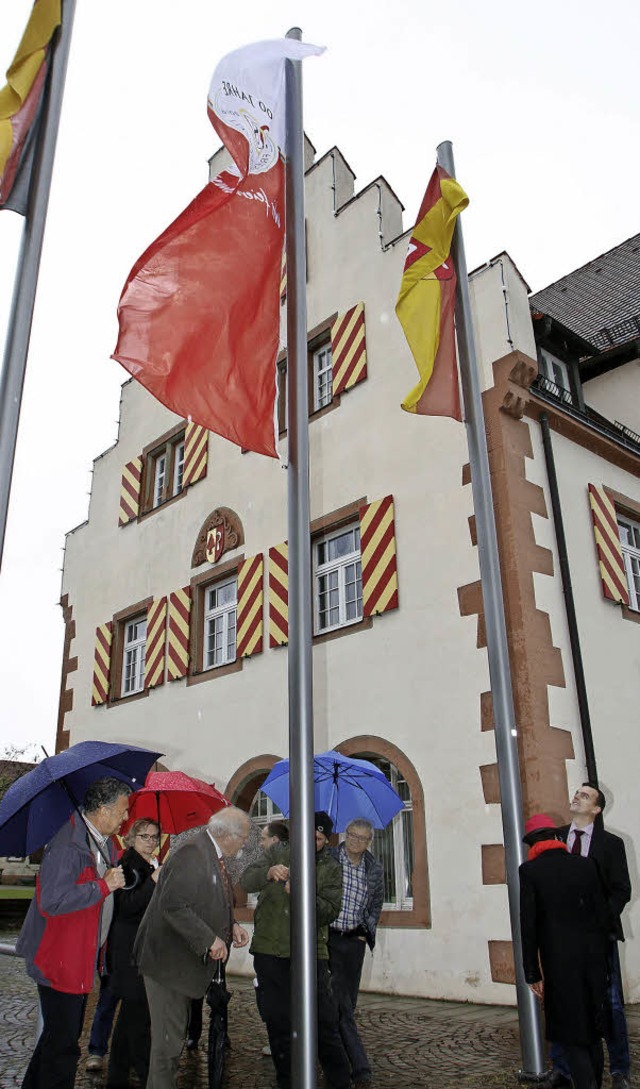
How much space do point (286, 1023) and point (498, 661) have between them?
2.49 meters

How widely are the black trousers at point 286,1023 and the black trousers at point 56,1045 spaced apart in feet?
3.88

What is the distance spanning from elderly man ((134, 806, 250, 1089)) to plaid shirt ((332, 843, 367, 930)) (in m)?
1.59

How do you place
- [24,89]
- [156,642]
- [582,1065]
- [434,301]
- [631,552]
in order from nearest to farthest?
1. [582,1065]
2. [24,89]
3. [434,301]
4. [631,552]
5. [156,642]

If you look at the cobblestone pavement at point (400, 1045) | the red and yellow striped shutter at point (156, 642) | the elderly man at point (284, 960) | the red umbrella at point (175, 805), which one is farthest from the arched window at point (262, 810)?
the elderly man at point (284, 960)

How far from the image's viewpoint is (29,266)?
508cm

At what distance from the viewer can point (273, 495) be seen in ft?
39.3

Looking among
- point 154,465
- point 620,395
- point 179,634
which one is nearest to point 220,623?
point 179,634

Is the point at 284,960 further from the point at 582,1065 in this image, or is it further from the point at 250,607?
the point at 250,607

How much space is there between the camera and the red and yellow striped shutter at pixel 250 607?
37.4 ft

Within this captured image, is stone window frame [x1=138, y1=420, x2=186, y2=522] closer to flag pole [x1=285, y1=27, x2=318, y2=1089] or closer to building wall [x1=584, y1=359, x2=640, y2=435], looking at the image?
building wall [x1=584, y1=359, x2=640, y2=435]

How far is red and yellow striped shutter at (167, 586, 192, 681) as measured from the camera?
499 inches

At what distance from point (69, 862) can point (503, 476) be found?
21.8ft

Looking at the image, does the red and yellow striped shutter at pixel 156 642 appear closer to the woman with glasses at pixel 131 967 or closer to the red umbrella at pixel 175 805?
the red umbrella at pixel 175 805

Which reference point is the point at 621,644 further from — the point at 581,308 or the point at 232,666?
the point at 581,308
